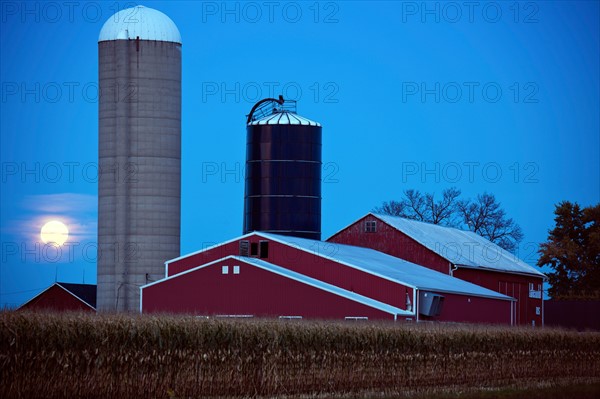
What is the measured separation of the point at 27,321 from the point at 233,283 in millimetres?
20208

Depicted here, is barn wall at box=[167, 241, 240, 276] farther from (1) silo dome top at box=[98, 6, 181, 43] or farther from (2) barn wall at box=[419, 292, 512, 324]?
(1) silo dome top at box=[98, 6, 181, 43]

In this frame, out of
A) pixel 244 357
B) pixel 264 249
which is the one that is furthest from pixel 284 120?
pixel 244 357

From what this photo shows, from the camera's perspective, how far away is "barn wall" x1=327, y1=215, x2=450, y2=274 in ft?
175

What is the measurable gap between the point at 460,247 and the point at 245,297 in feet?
66.4

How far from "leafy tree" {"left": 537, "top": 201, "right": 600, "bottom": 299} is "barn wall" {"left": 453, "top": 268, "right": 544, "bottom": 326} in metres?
9.98

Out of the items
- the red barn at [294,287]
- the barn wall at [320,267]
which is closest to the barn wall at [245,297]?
the red barn at [294,287]

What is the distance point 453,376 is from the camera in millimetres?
31844

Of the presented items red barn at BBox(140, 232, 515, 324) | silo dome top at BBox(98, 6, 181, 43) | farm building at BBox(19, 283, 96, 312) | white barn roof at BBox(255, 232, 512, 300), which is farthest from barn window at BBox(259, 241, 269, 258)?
farm building at BBox(19, 283, 96, 312)

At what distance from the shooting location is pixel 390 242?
2164 inches

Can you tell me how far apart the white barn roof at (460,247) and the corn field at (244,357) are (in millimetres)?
18416

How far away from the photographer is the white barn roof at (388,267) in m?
42.9

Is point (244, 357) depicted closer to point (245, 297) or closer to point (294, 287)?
point (294, 287)

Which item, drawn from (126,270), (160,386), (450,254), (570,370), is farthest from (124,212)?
(160,386)

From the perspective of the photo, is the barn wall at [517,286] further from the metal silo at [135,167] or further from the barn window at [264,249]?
the metal silo at [135,167]
